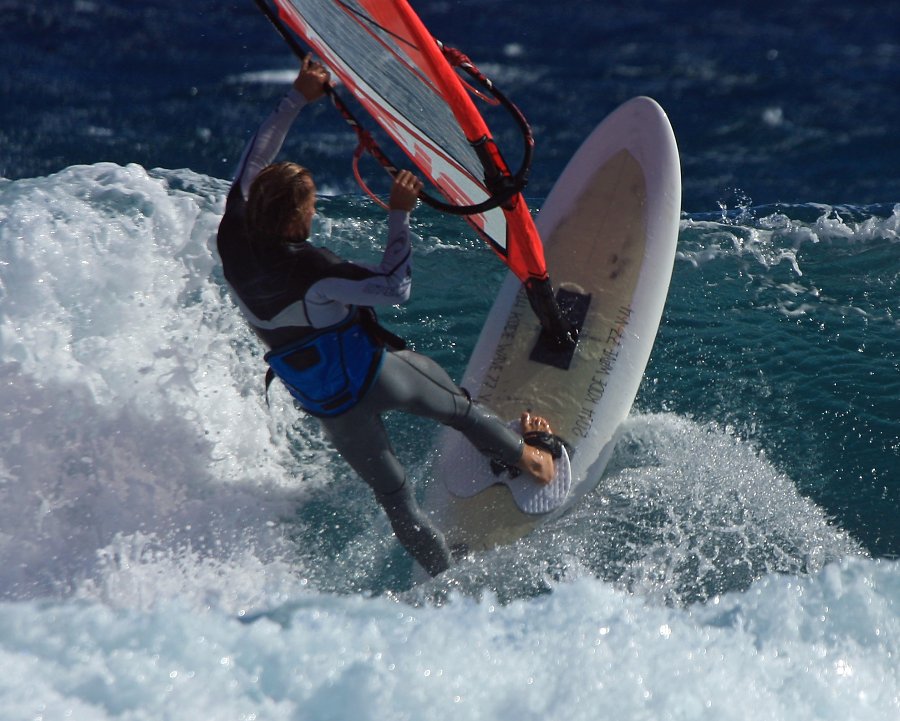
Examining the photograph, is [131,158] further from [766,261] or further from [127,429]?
[766,261]

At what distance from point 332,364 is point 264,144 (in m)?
0.88

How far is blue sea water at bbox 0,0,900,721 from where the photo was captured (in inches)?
136

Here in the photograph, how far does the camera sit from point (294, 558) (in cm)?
432

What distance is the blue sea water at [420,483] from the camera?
3447 mm

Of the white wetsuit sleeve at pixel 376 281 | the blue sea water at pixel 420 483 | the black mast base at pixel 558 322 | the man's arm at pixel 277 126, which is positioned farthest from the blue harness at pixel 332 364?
the black mast base at pixel 558 322

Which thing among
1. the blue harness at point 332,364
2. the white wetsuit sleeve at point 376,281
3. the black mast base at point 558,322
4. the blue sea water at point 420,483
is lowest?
the blue sea water at point 420,483

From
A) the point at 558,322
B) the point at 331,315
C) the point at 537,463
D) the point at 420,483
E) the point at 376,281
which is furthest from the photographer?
the point at 558,322

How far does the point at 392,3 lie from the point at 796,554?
2.92 metres

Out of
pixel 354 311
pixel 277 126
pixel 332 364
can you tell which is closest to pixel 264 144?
pixel 277 126

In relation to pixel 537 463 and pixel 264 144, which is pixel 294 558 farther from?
pixel 264 144

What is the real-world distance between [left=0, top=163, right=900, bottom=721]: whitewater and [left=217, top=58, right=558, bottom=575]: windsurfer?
1.85 feet

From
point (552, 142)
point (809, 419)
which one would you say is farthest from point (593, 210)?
point (552, 142)

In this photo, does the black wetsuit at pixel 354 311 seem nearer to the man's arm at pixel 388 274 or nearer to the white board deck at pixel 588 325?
the man's arm at pixel 388 274

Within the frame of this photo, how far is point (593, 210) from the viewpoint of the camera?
522 cm
